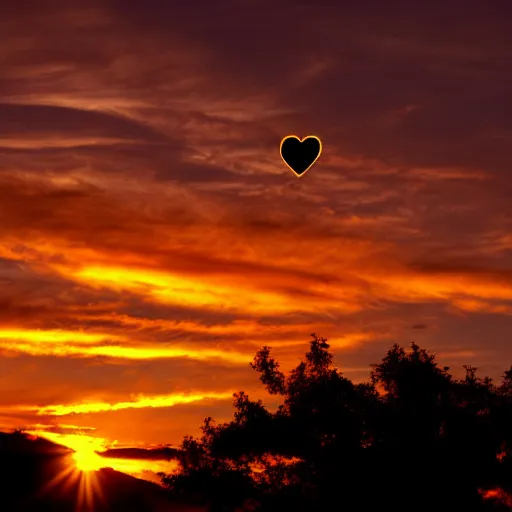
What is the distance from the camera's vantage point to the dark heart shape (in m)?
46.4

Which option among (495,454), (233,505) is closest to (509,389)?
(495,454)

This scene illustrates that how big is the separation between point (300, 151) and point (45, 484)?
18245 mm

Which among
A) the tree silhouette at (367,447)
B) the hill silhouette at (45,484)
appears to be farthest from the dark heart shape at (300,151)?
the hill silhouette at (45,484)

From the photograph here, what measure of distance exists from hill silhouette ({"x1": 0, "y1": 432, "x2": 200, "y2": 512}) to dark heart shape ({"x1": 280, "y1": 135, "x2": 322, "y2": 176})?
16.0 meters

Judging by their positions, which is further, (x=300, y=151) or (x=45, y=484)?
(x=300, y=151)

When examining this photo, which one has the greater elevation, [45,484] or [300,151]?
[300,151]

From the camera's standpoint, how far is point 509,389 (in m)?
45.9

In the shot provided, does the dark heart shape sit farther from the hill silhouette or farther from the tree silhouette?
the hill silhouette

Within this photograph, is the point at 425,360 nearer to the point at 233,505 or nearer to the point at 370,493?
the point at 370,493

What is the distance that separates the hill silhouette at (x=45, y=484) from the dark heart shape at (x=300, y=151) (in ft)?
52.6

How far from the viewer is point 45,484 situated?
41.6 m

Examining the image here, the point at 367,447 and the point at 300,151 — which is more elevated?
the point at 300,151

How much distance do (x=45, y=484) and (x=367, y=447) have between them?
43.9ft

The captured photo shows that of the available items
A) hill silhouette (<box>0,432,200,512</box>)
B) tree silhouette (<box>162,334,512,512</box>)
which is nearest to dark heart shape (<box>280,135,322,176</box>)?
tree silhouette (<box>162,334,512,512</box>)
